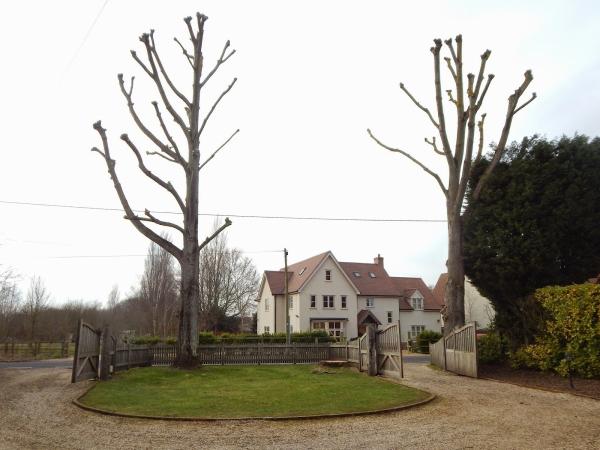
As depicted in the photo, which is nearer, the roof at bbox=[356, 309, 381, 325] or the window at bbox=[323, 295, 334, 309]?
the window at bbox=[323, 295, 334, 309]

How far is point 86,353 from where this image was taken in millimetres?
13875

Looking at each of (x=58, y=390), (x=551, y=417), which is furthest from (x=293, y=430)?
(x=58, y=390)

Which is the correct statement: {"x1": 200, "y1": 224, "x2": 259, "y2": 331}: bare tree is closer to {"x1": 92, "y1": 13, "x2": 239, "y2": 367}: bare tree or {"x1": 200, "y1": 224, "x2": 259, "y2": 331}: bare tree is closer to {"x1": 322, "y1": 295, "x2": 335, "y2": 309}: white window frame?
{"x1": 322, "y1": 295, "x2": 335, "y2": 309}: white window frame

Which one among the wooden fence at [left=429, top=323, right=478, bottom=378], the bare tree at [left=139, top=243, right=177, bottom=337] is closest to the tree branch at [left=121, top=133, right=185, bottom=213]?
the wooden fence at [left=429, top=323, right=478, bottom=378]

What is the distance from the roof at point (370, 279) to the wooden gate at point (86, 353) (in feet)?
118

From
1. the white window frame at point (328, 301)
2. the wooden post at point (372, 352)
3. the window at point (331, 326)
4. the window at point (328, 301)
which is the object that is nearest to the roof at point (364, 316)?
the window at point (331, 326)

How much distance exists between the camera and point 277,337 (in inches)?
1309

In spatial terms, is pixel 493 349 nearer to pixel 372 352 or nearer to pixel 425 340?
pixel 372 352

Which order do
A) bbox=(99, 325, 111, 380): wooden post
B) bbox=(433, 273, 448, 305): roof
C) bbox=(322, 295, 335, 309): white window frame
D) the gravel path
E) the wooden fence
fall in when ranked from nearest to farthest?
the gravel path → bbox=(99, 325, 111, 380): wooden post → the wooden fence → bbox=(322, 295, 335, 309): white window frame → bbox=(433, 273, 448, 305): roof

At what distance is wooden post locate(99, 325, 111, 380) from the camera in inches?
559

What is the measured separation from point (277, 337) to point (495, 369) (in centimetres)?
1936

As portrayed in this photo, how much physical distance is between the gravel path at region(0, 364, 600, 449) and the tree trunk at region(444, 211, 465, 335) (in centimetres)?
625

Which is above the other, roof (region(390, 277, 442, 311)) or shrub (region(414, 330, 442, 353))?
roof (region(390, 277, 442, 311))

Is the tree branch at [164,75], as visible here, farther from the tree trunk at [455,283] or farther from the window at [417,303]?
the window at [417,303]
